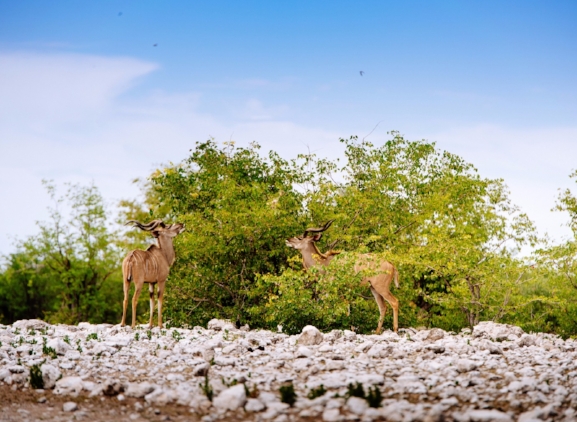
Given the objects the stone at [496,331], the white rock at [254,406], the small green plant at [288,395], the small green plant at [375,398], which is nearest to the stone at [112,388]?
the white rock at [254,406]

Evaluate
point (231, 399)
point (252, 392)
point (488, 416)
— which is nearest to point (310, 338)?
point (252, 392)

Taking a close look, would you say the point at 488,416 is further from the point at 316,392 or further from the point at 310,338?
the point at 310,338

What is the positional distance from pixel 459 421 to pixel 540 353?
5.98m

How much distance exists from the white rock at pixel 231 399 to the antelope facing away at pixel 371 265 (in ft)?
26.6

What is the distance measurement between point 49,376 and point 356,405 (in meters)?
4.76

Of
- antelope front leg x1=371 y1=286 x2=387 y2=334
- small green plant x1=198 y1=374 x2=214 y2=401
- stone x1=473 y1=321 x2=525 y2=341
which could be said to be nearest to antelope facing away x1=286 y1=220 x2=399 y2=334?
antelope front leg x1=371 y1=286 x2=387 y2=334

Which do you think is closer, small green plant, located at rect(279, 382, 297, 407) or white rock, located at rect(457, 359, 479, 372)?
small green plant, located at rect(279, 382, 297, 407)

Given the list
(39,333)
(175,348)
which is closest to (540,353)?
(175,348)

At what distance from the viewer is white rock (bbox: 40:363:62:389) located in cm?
980

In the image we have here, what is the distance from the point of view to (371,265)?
16547 mm

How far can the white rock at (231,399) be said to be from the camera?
8148 millimetres

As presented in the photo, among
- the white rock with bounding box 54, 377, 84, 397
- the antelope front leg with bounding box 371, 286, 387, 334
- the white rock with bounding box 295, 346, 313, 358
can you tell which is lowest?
the white rock with bounding box 54, 377, 84, 397

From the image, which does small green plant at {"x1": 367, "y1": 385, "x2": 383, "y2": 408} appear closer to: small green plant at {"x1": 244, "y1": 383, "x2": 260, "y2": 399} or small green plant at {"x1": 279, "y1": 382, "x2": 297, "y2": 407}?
small green plant at {"x1": 279, "y1": 382, "x2": 297, "y2": 407}

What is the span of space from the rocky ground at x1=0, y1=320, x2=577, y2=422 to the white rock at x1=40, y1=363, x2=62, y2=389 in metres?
Answer: 0.01
